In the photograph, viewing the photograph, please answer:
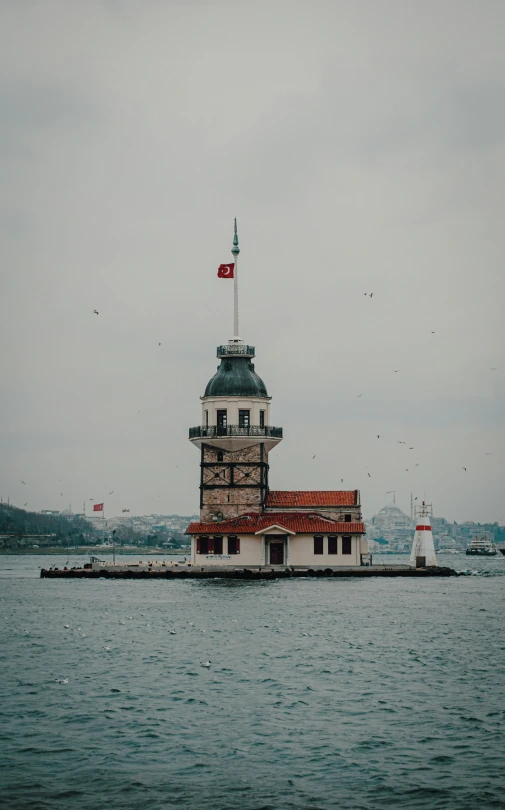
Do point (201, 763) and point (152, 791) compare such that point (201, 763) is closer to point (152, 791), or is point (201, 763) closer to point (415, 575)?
point (152, 791)

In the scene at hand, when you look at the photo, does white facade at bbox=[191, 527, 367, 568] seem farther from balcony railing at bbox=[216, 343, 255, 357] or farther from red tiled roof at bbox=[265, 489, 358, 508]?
balcony railing at bbox=[216, 343, 255, 357]

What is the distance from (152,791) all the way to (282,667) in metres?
14.3

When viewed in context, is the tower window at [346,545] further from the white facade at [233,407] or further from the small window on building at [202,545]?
the white facade at [233,407]

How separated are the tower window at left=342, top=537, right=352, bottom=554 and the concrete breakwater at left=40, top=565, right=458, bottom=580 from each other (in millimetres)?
1193

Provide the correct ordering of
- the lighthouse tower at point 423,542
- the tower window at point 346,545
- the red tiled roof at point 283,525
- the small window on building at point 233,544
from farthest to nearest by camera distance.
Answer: the lighthouse tower at point 423,542, the small window on building at point 233,544, the tower window at point 346,545, the red tiled roof at point 283,525

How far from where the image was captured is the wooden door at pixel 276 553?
256 feet

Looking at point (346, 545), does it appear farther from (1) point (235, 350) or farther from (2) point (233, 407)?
(1) point (235, 350)

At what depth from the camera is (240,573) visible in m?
75.3

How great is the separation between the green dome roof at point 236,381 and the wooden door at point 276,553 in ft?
33.7

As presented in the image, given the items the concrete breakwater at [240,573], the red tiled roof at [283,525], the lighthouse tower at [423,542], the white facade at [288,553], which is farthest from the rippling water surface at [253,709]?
the lighthouse tower at [423,542]

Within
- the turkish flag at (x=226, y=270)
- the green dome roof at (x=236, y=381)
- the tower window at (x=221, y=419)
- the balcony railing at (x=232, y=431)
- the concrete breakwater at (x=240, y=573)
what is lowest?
the concrete breakwater at (x=240, y=573)

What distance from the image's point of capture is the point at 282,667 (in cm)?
3575

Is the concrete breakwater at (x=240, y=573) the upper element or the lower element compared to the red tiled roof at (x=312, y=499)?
lower

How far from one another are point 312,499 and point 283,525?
425cm
